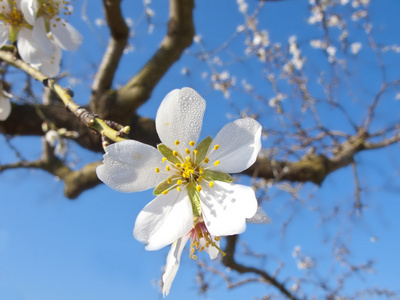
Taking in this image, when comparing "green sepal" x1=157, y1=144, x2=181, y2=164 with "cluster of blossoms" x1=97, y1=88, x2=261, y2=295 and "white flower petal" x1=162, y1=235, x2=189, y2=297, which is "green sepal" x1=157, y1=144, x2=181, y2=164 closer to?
"cluster of blossoms" x1=97, y1=88, x2=261, y2=295

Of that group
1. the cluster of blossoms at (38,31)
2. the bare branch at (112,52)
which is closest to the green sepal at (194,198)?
the cluster of blossoms at (38,31)

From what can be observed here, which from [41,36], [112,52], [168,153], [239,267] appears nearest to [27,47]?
[41,36]

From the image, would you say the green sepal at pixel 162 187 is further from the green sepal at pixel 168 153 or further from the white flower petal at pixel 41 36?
the white flower petal at pixel 41 36

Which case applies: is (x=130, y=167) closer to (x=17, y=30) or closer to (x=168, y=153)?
(x=168, y=153)

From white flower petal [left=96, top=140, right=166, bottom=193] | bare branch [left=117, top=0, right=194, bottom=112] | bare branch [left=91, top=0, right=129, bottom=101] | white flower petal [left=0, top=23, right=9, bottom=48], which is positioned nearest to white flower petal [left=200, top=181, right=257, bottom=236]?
white flower petal [left=96, top=140, right=166, bottom=193]

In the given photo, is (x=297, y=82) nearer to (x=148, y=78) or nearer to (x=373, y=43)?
(x=373, y=43)
